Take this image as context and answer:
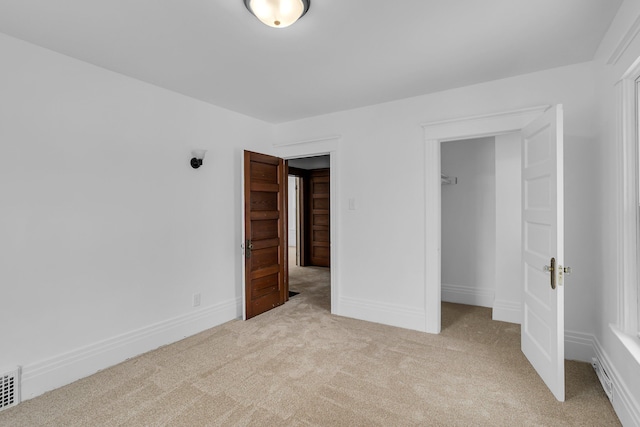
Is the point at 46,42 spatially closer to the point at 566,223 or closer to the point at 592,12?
the point at 592,12

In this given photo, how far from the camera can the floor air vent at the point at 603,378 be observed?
206 centimetres

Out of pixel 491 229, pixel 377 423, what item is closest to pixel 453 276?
pixel 491 229

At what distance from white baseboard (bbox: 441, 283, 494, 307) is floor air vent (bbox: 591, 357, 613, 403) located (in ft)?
5.44

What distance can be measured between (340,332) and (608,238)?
235 centimetres

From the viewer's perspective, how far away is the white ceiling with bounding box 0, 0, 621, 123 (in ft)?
6.16

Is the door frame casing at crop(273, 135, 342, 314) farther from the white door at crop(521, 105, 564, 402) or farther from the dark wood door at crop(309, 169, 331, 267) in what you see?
the dark wood door at crop(309, 169, 331, 267)

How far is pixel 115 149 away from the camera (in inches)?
107

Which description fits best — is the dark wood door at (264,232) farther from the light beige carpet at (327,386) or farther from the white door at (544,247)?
the white door at (544,247)

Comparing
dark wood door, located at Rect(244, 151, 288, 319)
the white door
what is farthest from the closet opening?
dark wood door, located at Rect(244, 151, 288, 319)

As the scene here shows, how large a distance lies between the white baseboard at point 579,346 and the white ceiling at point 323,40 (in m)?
2.27

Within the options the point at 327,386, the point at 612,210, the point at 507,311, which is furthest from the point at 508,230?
the point at 327,386

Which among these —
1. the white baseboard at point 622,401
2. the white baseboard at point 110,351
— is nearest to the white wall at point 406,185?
the white baseboard at point 622,401

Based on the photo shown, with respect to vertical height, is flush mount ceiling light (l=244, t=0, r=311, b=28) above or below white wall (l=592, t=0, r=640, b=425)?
above

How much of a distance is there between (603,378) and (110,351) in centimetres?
375
